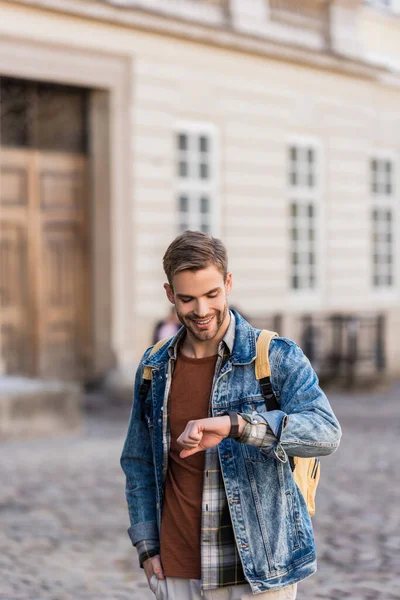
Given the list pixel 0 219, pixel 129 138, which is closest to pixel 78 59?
pixel 129 138

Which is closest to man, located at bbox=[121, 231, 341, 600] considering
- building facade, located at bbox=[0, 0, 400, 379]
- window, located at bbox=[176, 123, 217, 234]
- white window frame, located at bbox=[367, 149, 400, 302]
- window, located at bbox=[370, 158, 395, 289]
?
building facade, located at bbox=[0, 0, 400, 379]

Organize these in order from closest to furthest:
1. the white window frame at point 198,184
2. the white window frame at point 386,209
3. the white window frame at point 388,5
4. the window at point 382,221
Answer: the white window frame at point 198,184 < the white window frame at point 386,209 < the window at point 382,221 < the white window frame at point 388,5

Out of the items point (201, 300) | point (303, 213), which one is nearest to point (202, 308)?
point (201, 300)

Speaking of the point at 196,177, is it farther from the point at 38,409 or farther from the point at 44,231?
the point at 38,409

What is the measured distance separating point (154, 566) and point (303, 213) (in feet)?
46.2

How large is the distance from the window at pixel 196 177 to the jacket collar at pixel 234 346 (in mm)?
11820

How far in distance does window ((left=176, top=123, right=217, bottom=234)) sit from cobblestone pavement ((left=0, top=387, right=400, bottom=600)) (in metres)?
4.65

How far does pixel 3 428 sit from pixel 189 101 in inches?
244

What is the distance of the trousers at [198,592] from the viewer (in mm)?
2992

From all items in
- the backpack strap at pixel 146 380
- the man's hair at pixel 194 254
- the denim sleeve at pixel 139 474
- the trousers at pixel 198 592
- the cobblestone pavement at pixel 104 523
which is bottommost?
the cobblestone pavement at pixel 104 523

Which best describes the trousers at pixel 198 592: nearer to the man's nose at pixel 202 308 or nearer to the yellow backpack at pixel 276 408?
the yellow backpack at pixel 276 408

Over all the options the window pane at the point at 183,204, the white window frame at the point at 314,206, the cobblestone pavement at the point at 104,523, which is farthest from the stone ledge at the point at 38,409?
the white window frame at the point at 314,206

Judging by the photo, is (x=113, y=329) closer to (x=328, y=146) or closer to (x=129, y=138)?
(x=129, y=138)

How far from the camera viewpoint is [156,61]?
1434 centimetres
